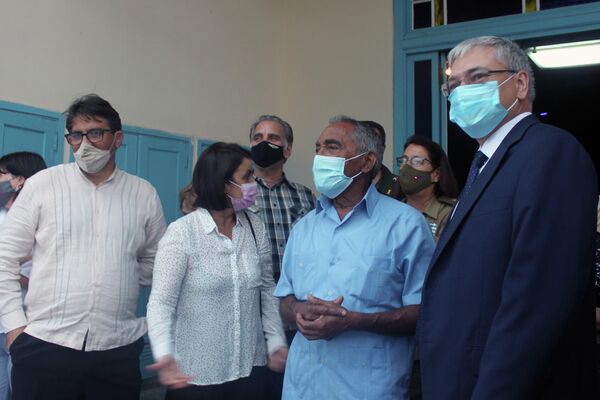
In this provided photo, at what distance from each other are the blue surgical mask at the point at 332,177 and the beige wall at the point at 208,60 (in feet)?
9.15

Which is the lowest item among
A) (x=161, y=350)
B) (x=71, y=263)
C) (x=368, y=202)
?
(x=161, y=350)

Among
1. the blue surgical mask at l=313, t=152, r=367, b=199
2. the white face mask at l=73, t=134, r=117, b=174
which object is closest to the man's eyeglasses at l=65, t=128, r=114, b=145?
the white face mask at l=73, t=134, r=117, b=174

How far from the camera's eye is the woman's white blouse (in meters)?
2.22

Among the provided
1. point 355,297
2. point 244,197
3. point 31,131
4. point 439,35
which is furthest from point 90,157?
point 439,35

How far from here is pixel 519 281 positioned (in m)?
1.36

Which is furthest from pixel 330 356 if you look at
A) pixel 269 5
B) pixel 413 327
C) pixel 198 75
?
pixel 269 5

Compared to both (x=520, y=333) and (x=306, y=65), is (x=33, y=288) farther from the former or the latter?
(x=306, y=65)

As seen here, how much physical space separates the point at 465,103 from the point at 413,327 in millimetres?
828

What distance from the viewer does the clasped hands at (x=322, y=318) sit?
1.99 m

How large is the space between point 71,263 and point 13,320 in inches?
12.5

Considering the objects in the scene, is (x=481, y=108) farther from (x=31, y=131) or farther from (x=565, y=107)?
(x=565, y=107)

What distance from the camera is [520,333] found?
134 cm

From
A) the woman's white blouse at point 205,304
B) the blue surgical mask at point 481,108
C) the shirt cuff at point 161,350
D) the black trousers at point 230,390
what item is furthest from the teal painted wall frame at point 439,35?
the shirt cuff at point 161,350

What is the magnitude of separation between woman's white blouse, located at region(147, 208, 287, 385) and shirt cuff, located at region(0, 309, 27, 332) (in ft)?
1.91
